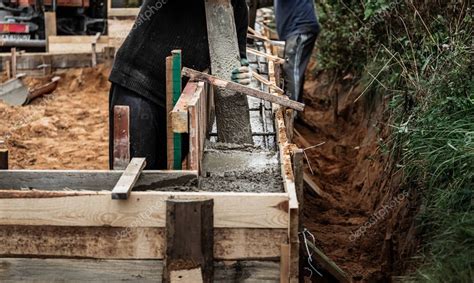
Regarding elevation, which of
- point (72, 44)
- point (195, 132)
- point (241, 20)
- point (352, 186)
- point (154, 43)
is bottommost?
point (352, 186)

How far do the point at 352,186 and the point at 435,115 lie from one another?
12.1 feet

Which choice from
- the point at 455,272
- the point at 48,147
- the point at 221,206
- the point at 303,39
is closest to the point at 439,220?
the point at 455,272

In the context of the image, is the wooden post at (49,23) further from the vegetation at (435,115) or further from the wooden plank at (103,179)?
the wooden plank at (103,179)

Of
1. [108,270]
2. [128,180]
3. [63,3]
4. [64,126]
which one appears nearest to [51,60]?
[63,3]

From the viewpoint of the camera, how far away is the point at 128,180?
4023 mm

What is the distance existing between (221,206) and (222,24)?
7.19 feet

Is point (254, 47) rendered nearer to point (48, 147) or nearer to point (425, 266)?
point (48, 147)

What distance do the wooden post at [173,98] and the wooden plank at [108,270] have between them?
1.00 metres

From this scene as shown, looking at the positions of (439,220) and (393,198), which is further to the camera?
(393,198)

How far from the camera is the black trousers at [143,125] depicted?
5781 mm

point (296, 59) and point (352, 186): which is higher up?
point (296, 59)

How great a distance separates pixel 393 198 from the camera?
6828 millimetres

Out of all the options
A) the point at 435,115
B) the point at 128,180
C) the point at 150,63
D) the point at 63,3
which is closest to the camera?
the point at 128,180

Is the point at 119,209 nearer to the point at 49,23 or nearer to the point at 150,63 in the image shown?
the point at 150,63
